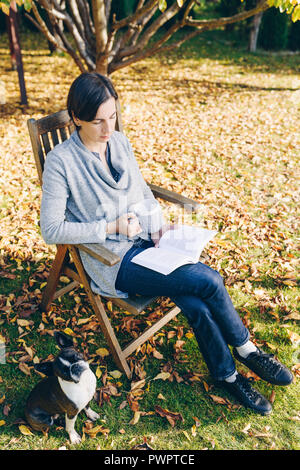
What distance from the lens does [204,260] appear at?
286 cm

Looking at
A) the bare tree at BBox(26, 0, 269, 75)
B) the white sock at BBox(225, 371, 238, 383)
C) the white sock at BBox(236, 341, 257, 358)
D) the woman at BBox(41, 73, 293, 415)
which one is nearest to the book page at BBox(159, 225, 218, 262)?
the woman at BBox(41, 73, 293, 415)

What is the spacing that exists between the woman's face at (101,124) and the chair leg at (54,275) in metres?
0.81

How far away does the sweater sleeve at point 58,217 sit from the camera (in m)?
2.42

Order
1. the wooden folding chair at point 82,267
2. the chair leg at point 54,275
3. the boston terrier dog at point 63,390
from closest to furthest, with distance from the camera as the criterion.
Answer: the boston terrier dog at point 63,390 < the wooden folding chair at point 82,267 < the chair leg at point 54,275

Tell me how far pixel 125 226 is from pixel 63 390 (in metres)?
1.12

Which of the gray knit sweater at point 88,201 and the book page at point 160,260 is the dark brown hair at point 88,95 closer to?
the gray knit sweater at point 88,201

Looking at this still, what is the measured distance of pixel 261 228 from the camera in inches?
174

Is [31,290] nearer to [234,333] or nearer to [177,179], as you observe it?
[234,333]

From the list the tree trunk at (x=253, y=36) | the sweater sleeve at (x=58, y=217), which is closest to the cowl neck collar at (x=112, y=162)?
the sweater sleeve at (x=58, y=217)

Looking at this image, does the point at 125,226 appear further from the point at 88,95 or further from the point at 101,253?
the point at 88,95

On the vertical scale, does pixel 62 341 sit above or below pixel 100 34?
below

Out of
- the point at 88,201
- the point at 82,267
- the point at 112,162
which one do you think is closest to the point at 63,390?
the point at 82,267

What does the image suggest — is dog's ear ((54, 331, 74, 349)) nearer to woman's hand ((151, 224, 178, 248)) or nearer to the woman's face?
woman's hand ((151, 224, 178, 248))
